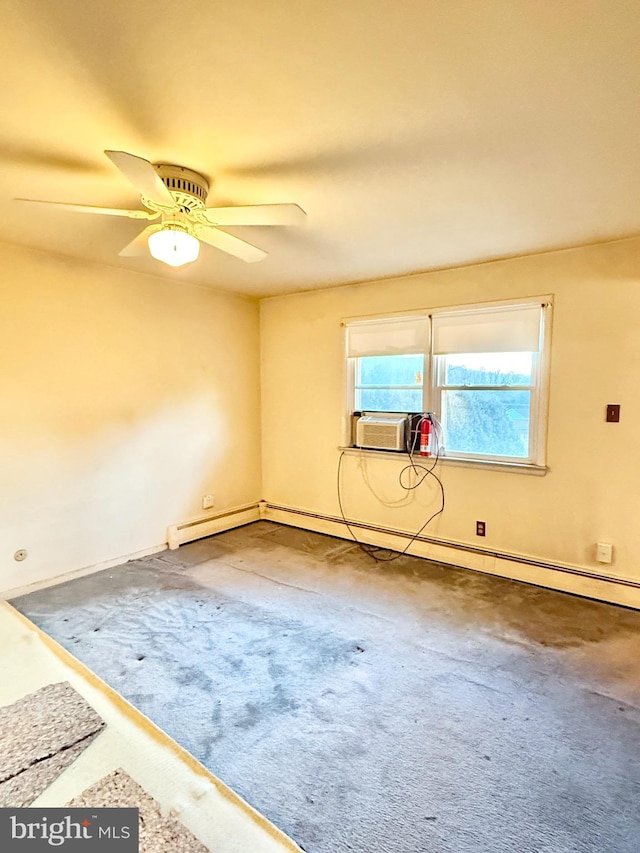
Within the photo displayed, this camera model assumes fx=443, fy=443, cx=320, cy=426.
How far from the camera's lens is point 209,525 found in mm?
4297

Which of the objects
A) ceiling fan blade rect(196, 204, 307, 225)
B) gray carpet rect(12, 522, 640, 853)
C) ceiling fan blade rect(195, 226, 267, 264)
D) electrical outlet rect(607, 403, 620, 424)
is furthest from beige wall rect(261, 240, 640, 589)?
ceiling fan blade rect(196, 204, 307, 225)

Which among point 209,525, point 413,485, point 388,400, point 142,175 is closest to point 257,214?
point 142,175

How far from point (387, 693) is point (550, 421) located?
2133 millimetres

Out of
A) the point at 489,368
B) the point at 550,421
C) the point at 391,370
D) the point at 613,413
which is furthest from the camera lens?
the point at 391,370

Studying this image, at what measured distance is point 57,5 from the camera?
1137 millimetres

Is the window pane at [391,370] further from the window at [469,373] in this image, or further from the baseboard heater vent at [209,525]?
the baseboard heater vent at [209,525]

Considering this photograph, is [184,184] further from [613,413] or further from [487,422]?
[613,413]

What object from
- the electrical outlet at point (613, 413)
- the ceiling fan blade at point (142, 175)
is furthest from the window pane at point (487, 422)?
the ceiling fan blade at point (142, 175)

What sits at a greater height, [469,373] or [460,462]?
[469,373]

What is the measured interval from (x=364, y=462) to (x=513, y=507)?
133cm

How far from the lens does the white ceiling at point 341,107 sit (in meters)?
1.18

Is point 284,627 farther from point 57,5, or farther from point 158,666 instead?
point 57,5

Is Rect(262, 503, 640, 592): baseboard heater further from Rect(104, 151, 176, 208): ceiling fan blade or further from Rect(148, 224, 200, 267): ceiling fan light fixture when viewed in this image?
Rect(104, 151, 176, 208): ceiling fan blade

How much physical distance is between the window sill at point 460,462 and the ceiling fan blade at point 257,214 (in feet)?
7.63
